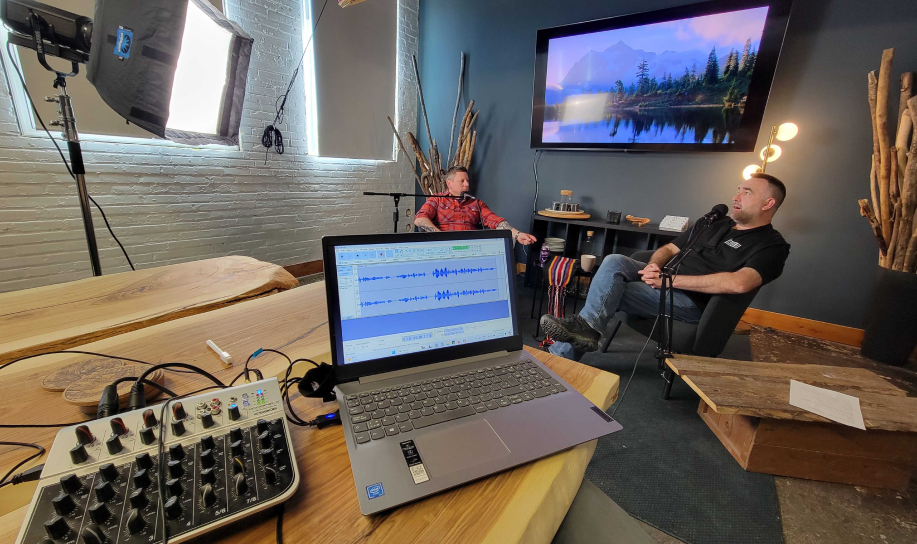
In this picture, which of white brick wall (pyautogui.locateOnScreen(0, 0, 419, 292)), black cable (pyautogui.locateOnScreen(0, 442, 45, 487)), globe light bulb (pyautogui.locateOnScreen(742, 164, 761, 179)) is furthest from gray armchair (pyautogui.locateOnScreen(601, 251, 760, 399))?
white brick wall (pyautogui.locateOnScreen(0, 0, 419, 292))

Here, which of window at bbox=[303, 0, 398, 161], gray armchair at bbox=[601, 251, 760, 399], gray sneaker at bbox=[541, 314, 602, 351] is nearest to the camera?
gray armchair at bbox=[601, 251, 760, 399]

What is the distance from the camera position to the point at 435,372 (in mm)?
695

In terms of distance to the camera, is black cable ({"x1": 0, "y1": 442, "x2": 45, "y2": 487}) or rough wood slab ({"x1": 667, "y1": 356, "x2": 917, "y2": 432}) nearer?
black cable ({"x1": 0, "y1": 442, "x2": 45, "y2": 487})

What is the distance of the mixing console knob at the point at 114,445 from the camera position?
1.38 ft

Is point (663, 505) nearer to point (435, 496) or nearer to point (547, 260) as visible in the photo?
point (435, 496)

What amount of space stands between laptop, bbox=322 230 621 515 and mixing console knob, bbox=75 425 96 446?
11.6 inches

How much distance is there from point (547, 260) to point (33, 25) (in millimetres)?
2656

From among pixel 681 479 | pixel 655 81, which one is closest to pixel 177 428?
pixel 681 479

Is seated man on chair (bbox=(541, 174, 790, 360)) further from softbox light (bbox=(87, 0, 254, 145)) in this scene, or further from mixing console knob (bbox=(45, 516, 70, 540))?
softbox light (bbox=(87, 0, 254, 145))

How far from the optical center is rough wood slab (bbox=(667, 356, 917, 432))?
131 cm

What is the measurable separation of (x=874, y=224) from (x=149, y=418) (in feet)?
11.9

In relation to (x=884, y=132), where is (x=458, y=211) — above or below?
below

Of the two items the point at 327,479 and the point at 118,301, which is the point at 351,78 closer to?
the point at 118,301

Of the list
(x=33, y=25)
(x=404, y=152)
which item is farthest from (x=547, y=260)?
(x=33, y=25)
